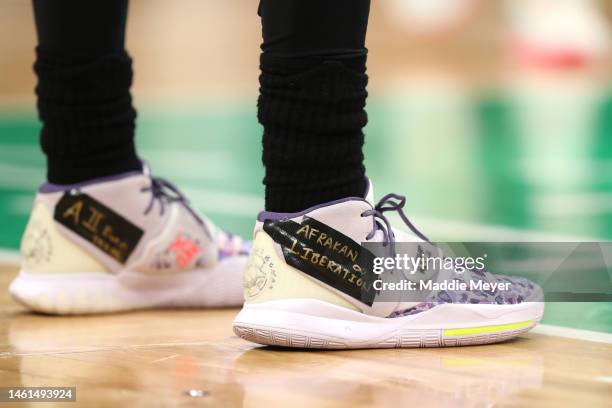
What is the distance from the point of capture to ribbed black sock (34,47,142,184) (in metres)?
1.75

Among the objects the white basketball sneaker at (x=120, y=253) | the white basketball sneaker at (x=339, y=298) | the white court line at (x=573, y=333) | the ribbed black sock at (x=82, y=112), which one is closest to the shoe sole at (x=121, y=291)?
the white basketball sneaker at (x=120, y=253)

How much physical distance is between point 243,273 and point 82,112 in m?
0.40

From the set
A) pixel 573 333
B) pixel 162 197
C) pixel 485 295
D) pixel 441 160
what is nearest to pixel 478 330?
pixel 485 295

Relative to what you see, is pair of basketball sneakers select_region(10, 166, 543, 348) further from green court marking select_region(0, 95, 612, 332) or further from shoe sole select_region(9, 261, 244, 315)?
green court marking select_region(0, 95, 612, 332)

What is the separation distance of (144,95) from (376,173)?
401cm

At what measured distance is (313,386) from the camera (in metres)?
1.19

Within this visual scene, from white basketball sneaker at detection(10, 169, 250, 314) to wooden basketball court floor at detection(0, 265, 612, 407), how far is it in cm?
19

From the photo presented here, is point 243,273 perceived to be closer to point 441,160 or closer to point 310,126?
point 310,126

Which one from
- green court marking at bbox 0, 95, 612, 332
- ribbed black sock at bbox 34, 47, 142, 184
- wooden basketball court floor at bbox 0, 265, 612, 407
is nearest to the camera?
wooden basketball court floor at bbox 0, 265, 612, 407

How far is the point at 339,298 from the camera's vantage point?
140cm

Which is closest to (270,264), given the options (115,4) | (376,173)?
(115,4)

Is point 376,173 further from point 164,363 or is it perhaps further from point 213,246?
point 164,363

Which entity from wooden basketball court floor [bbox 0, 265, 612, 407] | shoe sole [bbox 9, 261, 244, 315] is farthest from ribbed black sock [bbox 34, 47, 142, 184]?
wooden basketball court floor [bbox 0, 265, 612, 407]

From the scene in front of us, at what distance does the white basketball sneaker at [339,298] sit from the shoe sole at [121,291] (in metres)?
0.41
